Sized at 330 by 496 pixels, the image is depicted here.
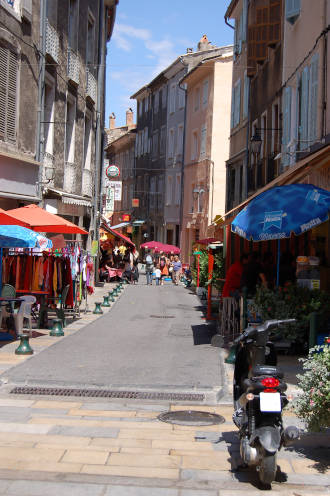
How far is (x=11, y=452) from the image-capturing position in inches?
224

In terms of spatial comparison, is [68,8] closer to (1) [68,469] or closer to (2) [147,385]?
(2) [147,385]

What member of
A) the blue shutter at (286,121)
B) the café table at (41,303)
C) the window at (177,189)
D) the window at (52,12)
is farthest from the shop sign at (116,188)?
the café table at (41,303)

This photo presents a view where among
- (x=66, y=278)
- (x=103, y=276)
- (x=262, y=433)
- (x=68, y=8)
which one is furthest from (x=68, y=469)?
(x=103, y=276)

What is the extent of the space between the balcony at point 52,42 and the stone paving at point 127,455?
49.1 ft

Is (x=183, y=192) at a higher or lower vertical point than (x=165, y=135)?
lower

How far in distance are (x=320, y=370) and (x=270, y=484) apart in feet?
3.71

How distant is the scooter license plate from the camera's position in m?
4.99

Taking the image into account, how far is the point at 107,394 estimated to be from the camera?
8312 millimetres

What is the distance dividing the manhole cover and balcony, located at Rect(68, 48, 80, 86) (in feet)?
59.2

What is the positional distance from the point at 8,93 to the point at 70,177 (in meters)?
7.02

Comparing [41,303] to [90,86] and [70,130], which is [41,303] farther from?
[90,86]

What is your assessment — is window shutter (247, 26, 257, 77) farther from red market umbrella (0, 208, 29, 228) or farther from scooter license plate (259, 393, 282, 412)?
scooter license plate (259, 393, 282, 412)

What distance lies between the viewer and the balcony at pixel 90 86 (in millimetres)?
26650

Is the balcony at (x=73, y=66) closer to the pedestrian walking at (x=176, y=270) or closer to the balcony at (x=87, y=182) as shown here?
the balcony at (x=87, y=182)
